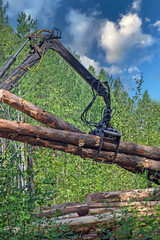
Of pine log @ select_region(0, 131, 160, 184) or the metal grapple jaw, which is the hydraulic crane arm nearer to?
the metal grapple jaw

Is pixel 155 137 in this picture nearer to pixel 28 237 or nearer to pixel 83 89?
pixel 28 237

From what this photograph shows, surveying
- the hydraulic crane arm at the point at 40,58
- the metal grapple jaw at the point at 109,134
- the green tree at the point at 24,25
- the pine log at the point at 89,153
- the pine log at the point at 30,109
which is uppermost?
the green tree at the point at 24,25

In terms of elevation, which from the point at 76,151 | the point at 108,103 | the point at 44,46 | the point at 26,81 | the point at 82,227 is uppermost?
the point at 26,81

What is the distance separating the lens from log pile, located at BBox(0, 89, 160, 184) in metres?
5.09

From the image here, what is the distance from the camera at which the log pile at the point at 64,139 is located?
5094 mm

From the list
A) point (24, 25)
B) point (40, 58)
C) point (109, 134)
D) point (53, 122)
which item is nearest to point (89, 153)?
point (109, 134)

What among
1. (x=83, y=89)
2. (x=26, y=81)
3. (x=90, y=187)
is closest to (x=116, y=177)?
(x=90, y=187)

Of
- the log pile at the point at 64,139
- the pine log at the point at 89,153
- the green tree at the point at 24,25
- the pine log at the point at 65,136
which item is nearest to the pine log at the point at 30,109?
the log pile at the point at 64,139

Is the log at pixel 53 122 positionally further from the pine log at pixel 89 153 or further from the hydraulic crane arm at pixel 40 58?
the hydraulic crane arm at pixel 40 58

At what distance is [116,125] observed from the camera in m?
11.4

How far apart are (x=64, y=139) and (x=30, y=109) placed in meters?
0.90

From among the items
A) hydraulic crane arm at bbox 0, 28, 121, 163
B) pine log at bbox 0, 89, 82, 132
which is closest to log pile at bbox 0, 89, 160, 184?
pine log at bbox 0, 89, 82, 132

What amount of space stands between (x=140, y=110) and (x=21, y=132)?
789 cm

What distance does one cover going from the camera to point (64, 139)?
5.48m
